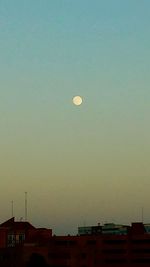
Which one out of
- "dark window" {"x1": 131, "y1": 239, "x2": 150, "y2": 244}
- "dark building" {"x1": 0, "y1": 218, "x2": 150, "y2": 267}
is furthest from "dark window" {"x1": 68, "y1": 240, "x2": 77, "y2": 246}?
"dark window" {"x1": 131, "y1": 239, "x2": 150, "y2": 244}

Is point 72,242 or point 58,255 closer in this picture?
point 72,242

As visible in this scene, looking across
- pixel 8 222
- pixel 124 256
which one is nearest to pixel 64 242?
pixel 124 256

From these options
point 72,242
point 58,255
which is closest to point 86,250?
point 72,242

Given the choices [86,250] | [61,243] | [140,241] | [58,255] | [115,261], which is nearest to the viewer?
[140,241]

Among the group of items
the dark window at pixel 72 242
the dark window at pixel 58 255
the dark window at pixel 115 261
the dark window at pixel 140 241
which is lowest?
the dark window at pixel 115 261

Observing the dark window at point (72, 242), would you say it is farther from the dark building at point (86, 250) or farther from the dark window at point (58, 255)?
the dark window at point (58, 255)

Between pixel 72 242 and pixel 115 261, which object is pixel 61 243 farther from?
pixel 115 261

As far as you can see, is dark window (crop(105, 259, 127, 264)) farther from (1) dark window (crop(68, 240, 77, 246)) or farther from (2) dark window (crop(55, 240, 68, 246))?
(2) dark window (crop(55, 240, 68, 246))

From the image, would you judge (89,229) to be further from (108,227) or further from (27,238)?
(27,238)

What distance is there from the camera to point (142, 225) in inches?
6737

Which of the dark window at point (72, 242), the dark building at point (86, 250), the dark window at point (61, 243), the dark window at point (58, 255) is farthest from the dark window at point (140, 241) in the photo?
the dark window at point (61, 243)

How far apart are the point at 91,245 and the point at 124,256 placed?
923 centimetres

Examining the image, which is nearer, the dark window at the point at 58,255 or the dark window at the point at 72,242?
the dark window at the point at 58,255

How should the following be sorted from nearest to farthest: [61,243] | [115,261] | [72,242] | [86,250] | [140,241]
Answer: [140,241]
[115,261]
[86,250]
[72,242]
[61,243]
